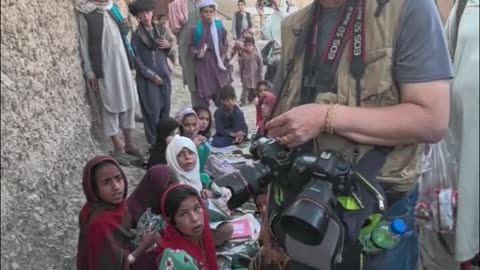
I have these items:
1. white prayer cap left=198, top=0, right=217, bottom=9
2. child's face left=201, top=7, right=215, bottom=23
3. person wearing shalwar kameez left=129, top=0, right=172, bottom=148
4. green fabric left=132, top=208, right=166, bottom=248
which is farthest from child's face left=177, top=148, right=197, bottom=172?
white prayer cap left=198, top=0, right=217, bottom=9

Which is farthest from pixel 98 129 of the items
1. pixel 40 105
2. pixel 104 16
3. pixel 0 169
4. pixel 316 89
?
pixel 316 89

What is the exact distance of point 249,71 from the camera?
30.8 ft

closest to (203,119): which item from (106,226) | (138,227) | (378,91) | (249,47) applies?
(138,227)

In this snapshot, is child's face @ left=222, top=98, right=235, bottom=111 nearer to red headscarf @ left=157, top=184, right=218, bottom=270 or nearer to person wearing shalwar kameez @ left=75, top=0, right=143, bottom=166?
person wearing shalwar kameez @ left=75, top=0, right=143, bottom=166

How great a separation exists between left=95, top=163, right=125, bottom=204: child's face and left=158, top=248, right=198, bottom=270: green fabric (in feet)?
1.45

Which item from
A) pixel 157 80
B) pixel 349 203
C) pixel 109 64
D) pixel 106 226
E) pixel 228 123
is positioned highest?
pixel 349 203

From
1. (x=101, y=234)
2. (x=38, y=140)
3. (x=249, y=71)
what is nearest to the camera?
(x=101, y=234)

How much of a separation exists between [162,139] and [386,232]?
354 centimetres

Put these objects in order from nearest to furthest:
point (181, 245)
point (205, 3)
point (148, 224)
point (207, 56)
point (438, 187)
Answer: point (438, 187)
point (181, 245)
point (148, 224)
point (207, 56)
point (205, 3)

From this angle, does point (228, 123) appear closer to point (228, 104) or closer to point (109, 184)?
point (228, 104)

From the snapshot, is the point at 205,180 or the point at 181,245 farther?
the point at 205,180

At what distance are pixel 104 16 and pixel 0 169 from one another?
8.44 feet

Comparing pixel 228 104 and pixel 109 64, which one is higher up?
pixel 109 64

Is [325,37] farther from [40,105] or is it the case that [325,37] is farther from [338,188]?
[40,105]
